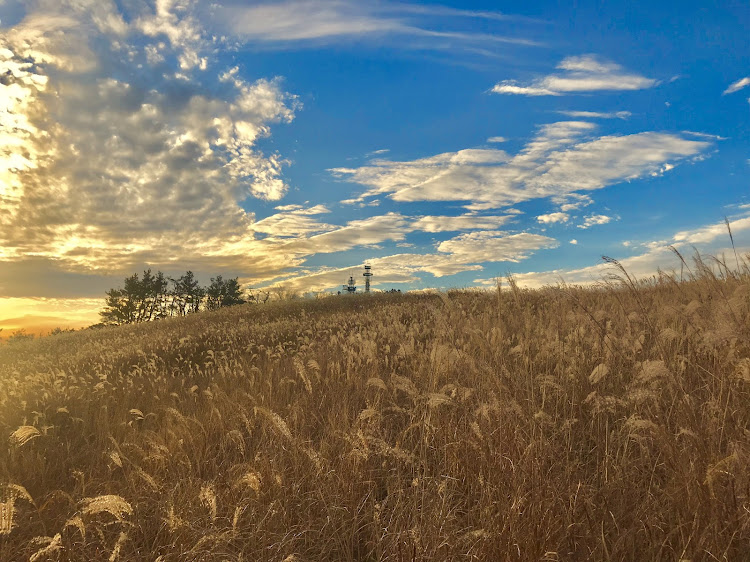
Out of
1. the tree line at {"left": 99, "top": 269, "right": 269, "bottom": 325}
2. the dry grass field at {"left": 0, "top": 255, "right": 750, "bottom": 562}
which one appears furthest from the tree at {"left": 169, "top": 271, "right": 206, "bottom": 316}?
the dry grass field at {"left": 0, "top": 255, "right": 750, "bottom": 562}

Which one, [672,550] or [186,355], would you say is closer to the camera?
[672,550]

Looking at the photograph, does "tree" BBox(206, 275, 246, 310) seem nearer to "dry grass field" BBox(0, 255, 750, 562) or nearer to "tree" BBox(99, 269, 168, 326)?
"tree" BBox(99, 269, 168, 326)

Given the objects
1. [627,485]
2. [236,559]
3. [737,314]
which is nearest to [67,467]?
[236,559]

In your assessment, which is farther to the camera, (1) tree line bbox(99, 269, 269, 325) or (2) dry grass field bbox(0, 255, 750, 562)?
(1) tree line bbox(99, 269, 269, 325)

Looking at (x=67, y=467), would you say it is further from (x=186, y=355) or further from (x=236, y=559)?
(x=186, y=355)

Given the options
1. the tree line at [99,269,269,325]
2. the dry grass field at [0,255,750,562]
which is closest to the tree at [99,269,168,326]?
the tree line at [99,269,269,325]

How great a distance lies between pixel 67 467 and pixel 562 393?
505cm

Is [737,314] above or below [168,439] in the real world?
above

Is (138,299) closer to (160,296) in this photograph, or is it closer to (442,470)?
(160,296)

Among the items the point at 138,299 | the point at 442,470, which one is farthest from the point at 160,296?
the point at 442,470

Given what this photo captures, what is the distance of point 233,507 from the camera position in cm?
318

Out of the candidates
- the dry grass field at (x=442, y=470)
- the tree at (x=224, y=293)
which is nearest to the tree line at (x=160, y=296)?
the tree at (x=224, y=293)

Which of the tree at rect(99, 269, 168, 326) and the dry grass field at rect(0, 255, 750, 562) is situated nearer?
the dry grass field at rect(0, 255, 750, 562)

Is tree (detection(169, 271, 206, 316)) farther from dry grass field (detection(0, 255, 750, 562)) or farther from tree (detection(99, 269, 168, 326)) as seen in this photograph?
dry grass field (detection(0, 255, 750, 562))
